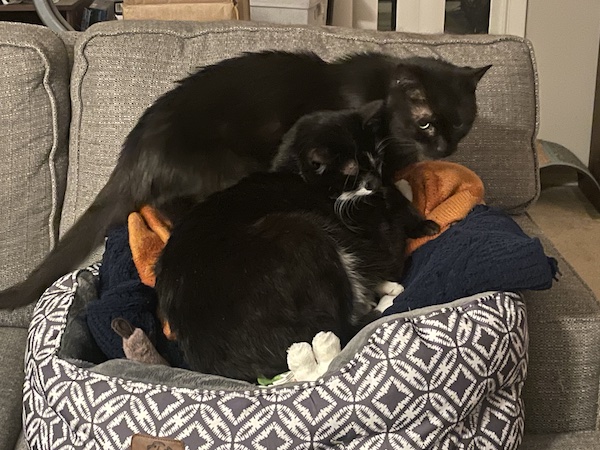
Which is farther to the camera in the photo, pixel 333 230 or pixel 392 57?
pixel 392 57

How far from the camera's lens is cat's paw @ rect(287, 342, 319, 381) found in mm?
1029

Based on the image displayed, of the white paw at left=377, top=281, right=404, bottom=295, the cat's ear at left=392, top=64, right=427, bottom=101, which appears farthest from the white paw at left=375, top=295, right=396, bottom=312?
the cat's ear at left=392, top=64, right=427, bottom=101

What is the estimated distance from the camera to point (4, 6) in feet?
7.86

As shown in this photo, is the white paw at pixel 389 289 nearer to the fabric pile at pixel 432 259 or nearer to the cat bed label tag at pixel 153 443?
the fabric pile at pixel 432 259

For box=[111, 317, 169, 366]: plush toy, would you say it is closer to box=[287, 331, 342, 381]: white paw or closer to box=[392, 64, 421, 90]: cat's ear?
box=[287, 331, 342, 381]: white paw

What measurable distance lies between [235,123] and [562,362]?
729 millimetres

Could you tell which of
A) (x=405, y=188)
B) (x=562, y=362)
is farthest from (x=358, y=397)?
(x=405, y=188)

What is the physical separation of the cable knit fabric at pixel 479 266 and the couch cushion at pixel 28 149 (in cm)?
81

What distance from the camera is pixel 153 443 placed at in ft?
3.10

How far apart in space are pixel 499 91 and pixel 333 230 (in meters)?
0.53

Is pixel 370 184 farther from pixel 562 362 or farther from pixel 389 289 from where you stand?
pixel 562 362

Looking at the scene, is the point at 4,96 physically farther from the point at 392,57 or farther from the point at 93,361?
the point at 392,57

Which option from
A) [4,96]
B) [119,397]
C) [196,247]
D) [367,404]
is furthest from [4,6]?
[367,404]

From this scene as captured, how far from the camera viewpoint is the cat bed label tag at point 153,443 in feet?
3.08
